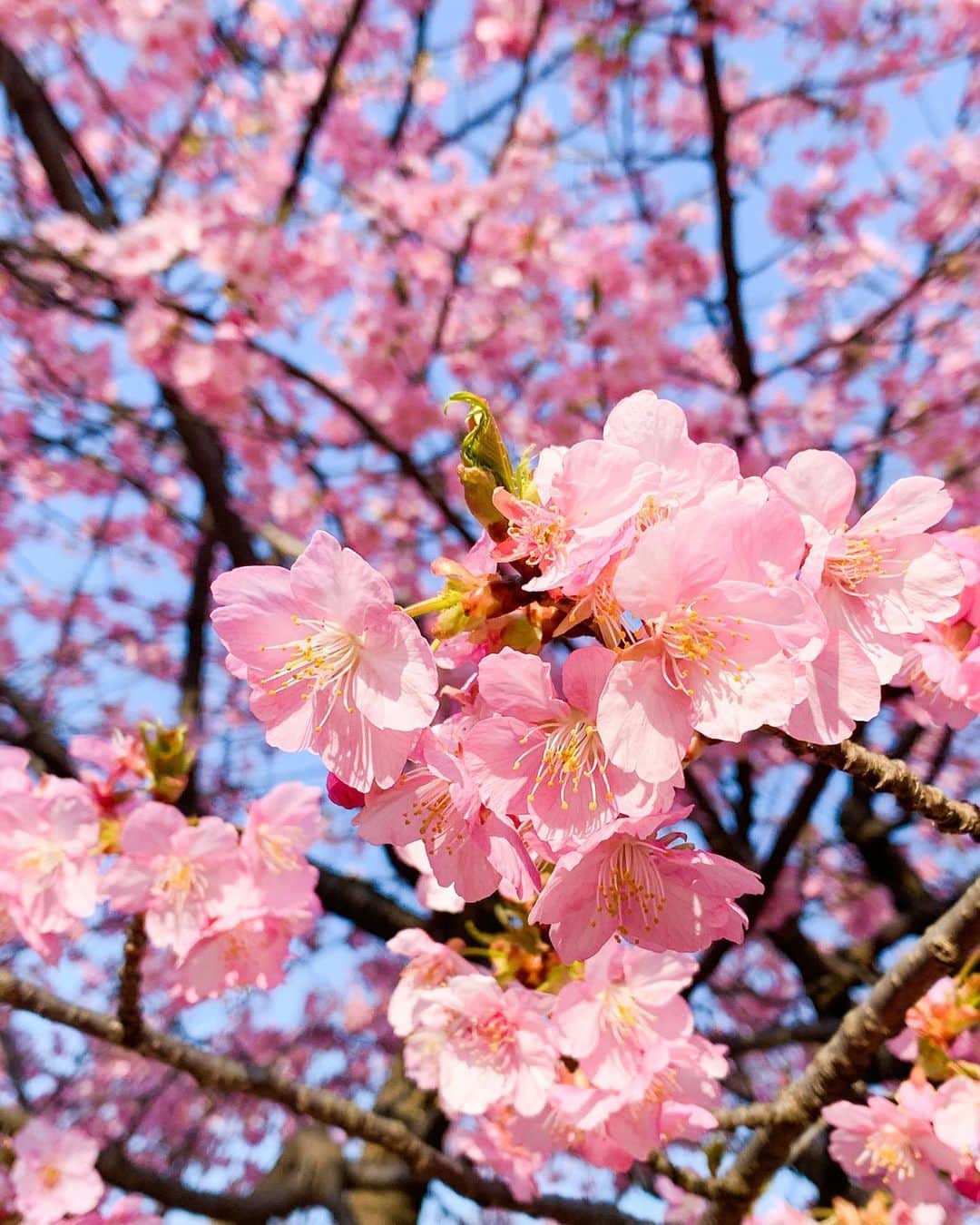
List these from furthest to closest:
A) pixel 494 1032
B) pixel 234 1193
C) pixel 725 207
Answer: pixel 725 207 < pixel 234 1193 < pixel 494 1032

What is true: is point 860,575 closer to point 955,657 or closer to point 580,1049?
point 955,657

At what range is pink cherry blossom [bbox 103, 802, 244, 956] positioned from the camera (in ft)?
6.32

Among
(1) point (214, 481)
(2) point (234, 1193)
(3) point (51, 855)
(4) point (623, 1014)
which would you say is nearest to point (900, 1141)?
(4) point (623, 1014)

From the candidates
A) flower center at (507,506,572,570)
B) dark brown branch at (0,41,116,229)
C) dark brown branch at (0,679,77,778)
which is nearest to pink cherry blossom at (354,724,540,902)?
flower center at (507,506,572,570)

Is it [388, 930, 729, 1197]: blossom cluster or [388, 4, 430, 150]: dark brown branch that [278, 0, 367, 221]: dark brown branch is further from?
[388, 930, 729, 1197]: blossom cluster

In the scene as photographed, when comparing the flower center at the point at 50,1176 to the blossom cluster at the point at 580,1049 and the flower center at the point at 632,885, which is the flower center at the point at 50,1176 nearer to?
the blossom cluster at the point at 580,1049

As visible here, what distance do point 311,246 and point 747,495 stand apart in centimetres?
521

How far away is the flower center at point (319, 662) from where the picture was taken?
101 cm

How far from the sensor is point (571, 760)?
0.94m

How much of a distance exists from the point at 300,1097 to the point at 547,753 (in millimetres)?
1676

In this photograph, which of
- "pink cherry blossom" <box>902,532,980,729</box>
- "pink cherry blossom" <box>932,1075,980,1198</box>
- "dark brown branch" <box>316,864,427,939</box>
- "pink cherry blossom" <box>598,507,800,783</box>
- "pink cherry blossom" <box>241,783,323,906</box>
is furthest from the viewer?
"dark brown branch" <box>316,864,427,939</box>

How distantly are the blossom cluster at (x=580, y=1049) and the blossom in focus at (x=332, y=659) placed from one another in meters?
0.89

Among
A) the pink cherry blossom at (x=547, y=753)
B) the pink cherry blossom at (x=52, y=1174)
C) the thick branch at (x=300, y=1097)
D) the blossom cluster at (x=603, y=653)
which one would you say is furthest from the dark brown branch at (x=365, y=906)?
the pink cherry blossom at (x=547, y=753)

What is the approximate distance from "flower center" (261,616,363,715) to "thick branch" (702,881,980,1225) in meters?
1.02
